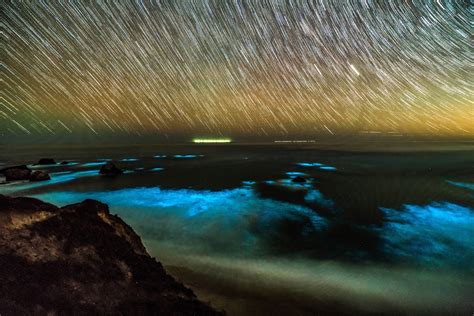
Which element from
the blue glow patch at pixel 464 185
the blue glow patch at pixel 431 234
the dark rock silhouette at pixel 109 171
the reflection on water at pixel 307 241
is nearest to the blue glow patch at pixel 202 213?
the reflection on water at pixel 307 241

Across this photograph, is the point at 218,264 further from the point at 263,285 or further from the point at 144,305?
the point at 144,305

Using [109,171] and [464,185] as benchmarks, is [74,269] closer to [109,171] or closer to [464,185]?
[109,171]

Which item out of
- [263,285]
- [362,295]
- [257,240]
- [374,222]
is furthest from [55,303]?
[374,222]

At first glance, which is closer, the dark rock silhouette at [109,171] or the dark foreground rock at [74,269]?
the dark foreground rock at [74,269]

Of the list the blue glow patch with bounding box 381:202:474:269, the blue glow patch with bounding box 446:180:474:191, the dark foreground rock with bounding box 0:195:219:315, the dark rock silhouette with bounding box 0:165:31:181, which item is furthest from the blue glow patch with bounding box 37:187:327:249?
the blue glow patch with bounding box 446:180:474:191

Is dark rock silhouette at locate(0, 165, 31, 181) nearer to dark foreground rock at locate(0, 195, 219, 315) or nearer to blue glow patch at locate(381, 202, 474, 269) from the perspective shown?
dark foreground rock at locate(0, 195, 219, 315)

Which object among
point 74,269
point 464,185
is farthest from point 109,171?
point 464,185

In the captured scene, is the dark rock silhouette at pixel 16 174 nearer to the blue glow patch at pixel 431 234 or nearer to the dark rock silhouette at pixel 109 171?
the dark rock silhouette at pixel 109 171
